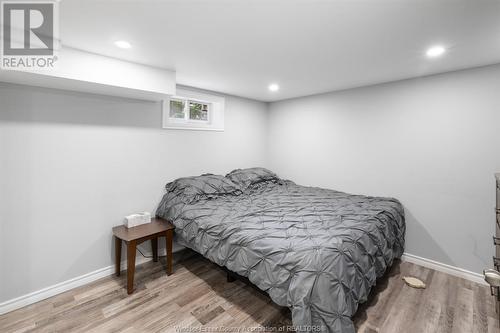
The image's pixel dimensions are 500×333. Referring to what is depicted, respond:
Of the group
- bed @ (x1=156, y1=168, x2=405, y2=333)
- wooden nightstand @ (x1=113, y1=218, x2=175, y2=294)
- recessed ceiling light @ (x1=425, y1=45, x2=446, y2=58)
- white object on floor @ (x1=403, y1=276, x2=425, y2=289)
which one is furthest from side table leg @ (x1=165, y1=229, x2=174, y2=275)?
recessed ceiling light @ (x1=425, y1=45, x2=446, y2=58)

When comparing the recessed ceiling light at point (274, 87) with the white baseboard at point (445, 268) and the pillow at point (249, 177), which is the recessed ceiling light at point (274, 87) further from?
the white baseboard at point (445, 268)

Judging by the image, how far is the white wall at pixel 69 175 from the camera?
2.03 metres

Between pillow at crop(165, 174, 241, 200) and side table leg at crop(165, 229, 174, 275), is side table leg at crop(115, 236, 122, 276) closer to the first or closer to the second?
side table leg at crop(165, 229, 174, 275)

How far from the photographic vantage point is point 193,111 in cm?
353

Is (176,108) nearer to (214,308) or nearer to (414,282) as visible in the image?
(214,308)

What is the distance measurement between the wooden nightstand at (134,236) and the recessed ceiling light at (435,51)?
9.88 feet

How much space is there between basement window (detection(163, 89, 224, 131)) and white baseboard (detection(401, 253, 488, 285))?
313 centimetres

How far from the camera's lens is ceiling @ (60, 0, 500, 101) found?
4.70 ft

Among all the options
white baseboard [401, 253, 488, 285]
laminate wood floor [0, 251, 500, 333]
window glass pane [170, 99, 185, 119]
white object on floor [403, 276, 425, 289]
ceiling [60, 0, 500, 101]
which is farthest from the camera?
window glass pane [170, 99, 185, 119]

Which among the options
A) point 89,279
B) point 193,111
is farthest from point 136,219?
point 193,111

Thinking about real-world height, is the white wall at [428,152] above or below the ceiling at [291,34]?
below

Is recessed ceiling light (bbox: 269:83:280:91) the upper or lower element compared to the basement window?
upper

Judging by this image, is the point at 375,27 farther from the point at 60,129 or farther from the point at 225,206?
the point at 60,129

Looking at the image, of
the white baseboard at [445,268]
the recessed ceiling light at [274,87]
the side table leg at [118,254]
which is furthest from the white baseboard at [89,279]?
the recessed ceiling light at [274,87]
